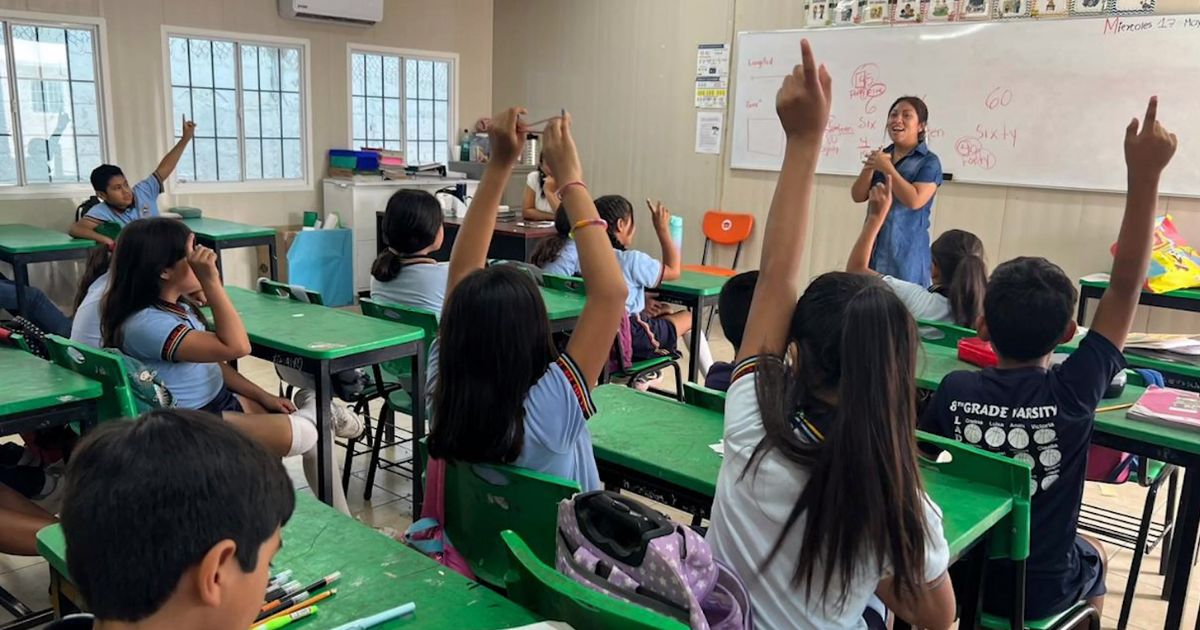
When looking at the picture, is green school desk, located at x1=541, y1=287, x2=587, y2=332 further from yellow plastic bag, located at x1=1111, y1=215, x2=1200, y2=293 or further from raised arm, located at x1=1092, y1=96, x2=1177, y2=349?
yellow plastic bag, located at x1=1111, y1=215, x2=1200, y2=293

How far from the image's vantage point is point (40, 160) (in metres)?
5.79

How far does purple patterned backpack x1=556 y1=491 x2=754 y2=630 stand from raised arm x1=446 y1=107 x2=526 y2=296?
717 mm

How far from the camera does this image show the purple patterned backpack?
3.49 feet

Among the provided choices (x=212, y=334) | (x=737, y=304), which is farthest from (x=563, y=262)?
(x=212, y=334)

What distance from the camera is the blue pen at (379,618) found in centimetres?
110

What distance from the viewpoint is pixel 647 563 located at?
3.51ft

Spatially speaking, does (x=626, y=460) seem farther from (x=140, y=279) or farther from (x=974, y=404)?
(x=140, y=279)

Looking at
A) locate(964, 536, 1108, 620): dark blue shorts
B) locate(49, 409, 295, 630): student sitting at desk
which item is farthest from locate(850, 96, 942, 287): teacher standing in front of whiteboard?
locate(49, 409, 295, 630): student sitting at desk

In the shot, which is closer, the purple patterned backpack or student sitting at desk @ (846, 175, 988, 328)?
the purple patterned backpack

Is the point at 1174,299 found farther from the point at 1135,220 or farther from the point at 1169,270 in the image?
the point at 1135,220

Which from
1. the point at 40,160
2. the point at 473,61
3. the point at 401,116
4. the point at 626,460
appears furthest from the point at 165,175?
the point at 626,460

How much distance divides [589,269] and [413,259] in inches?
68.4

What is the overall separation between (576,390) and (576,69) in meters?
6.05

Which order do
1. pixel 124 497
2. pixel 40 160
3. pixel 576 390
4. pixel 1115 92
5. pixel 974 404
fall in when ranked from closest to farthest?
A: 1. pixel 124 497
2. pixel 576 390
3. pixel 974 404
4. pixel 1115 92
5. pixel 40 160
